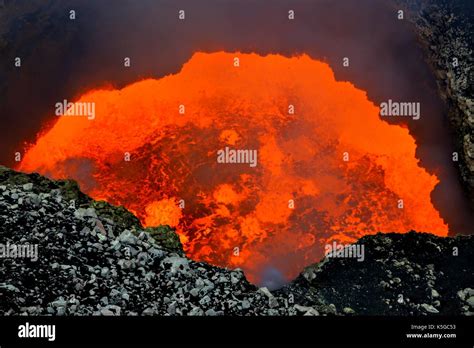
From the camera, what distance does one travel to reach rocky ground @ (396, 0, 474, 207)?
15.6m

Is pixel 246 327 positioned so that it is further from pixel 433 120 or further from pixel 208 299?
pixel 433 120

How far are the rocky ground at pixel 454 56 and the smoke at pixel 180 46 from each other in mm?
630

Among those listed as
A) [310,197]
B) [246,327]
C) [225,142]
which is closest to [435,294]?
[246,327]

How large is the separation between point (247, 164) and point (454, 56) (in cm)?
843

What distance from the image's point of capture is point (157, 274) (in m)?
8.57

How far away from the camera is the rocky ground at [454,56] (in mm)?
15578

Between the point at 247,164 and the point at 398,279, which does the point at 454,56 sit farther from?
the point at 398,279

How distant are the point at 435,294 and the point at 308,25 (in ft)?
44.8

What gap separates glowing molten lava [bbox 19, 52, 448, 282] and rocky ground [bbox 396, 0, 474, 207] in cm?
157
